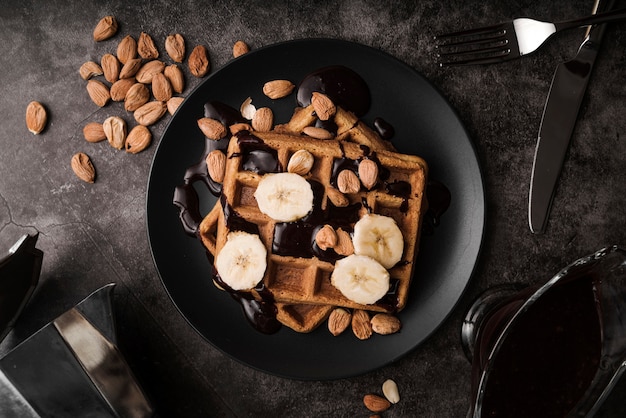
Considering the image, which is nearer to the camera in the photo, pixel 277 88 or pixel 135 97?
pixel 277 88

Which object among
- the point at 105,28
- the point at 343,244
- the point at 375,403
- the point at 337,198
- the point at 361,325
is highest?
the point at 105,28

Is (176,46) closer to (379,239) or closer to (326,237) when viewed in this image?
(326,237)

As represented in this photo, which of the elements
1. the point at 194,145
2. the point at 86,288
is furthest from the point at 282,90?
the point at 86,288

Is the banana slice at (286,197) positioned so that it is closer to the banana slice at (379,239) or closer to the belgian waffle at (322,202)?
the belgian waffle at (322,202)

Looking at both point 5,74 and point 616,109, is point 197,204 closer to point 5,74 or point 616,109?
point 5,74

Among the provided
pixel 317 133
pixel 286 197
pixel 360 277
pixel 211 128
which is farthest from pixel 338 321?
pixel 211 128

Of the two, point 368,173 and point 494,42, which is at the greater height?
point 494,42
